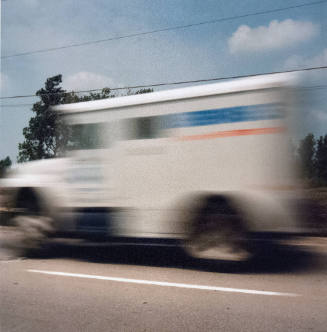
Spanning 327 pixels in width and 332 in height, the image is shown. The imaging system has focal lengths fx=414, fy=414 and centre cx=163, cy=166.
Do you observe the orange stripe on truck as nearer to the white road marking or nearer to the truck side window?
the truck side window

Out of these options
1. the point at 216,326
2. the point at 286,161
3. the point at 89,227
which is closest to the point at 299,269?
the point at 286,161

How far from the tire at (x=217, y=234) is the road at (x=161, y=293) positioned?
0.25m

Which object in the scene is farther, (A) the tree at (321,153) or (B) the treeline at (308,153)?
(A) the tree at (321,153)

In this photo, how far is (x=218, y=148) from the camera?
6.04 m

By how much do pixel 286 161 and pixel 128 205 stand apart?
8.37 ft

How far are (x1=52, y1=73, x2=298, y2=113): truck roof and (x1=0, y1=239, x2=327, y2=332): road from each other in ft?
8.60

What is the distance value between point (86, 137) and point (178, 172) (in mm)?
1836

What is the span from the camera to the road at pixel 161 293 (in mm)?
4102

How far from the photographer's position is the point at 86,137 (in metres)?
7.10

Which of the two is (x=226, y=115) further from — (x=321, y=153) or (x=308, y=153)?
(x=321, y=153)

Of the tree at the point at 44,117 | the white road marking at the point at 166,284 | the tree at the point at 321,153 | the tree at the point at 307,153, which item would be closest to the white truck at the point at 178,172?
the tree at the point at 307,153

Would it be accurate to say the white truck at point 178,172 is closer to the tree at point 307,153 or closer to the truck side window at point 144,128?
the truck side window at point 144,128

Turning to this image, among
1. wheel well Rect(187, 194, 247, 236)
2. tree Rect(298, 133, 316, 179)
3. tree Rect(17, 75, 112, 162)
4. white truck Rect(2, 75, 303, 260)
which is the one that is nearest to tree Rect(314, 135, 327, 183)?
tree Rect(298, 133, 316, 179)

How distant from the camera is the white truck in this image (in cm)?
577
